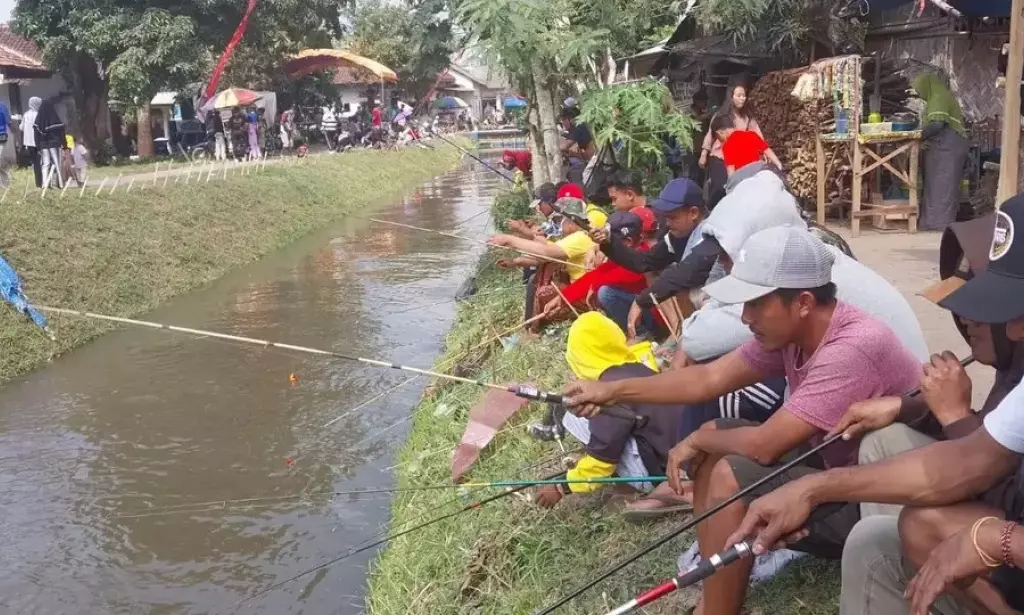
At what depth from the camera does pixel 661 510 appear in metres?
3.47

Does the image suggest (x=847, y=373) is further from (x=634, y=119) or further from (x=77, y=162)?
(x=77, y=162)

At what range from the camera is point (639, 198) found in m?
6.23

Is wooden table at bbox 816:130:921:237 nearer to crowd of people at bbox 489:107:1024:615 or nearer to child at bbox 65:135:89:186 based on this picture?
crowd of people at bbox 489:107:1024:615

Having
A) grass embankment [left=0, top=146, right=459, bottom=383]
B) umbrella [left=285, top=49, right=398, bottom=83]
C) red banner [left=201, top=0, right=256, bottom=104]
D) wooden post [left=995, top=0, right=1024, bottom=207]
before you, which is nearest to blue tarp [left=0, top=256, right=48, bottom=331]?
grass embankment [left=0, top=146, right=459, bottom=383]

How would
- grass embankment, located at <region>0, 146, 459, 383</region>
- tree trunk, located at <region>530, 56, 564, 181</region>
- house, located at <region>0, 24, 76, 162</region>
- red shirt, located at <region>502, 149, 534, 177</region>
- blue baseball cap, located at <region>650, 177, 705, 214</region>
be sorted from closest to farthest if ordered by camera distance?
blue baseball cap, located at <region>650, 177, 705, 214</region>
tree trunk, located at <region>530, 56, 564, 181</region>
grass embankment, located at <region>0, 146, 459, 383</region>
red shirt, located at <region>502, 149, 534, 177</region>
house, located at <region>0, 24, 76, 162</region>

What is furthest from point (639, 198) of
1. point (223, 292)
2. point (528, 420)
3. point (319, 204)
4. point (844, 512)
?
point (319, 204)

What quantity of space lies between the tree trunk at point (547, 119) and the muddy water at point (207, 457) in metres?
1.86

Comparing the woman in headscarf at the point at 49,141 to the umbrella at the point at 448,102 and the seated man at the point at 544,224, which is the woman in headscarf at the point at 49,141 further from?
the umbrella at the point at 448,102

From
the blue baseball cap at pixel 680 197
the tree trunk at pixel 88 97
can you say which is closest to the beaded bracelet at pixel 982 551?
the blue baseball cap at pixel 680 197

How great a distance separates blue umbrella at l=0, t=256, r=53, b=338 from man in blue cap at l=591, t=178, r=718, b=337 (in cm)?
662

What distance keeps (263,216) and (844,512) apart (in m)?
14.6

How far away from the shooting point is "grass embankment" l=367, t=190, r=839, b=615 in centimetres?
333

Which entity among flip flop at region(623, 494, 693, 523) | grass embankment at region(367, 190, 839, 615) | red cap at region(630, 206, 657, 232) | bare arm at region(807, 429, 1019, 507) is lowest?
grass embankment at region(367, 190, 839, 615)

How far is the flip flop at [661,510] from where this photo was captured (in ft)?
11.2
